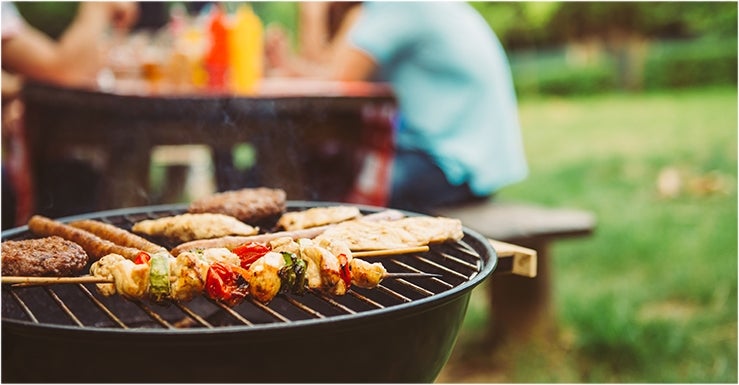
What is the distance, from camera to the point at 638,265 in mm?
5348

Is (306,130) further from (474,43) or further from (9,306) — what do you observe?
(9,306)

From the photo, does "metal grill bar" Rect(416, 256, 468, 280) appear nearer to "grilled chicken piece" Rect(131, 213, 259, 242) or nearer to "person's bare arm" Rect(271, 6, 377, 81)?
"grilled chicken piece" Rect(131, 213, 259, 242)

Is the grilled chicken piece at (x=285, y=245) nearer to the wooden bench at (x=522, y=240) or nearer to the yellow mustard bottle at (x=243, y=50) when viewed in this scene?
the wooden bench at (x=522, y=240)

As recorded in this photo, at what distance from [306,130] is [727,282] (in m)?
2.68

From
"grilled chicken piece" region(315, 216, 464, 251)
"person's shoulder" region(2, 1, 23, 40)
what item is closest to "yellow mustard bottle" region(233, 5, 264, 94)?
"person's shoulder" region(2, 1, 23, 40)

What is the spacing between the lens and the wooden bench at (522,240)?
12.5 ft

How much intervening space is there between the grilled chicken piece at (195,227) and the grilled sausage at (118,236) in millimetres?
119

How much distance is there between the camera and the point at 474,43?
4328 millimetres

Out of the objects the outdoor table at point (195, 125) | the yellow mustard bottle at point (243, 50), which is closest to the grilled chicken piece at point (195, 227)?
the outdoor table at point (195, 125)

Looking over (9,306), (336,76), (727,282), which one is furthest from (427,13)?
(9,306)

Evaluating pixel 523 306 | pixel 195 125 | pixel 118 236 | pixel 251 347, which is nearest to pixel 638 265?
pixel 523 306

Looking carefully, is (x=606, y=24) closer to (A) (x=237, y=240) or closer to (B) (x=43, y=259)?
(A) (x=237, y=240)

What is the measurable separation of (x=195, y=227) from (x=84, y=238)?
11.9 inches

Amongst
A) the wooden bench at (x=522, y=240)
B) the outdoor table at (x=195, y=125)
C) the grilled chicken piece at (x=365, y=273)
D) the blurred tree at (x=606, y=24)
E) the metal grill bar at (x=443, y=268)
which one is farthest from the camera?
the blurred tree at (x=606, y=24)
